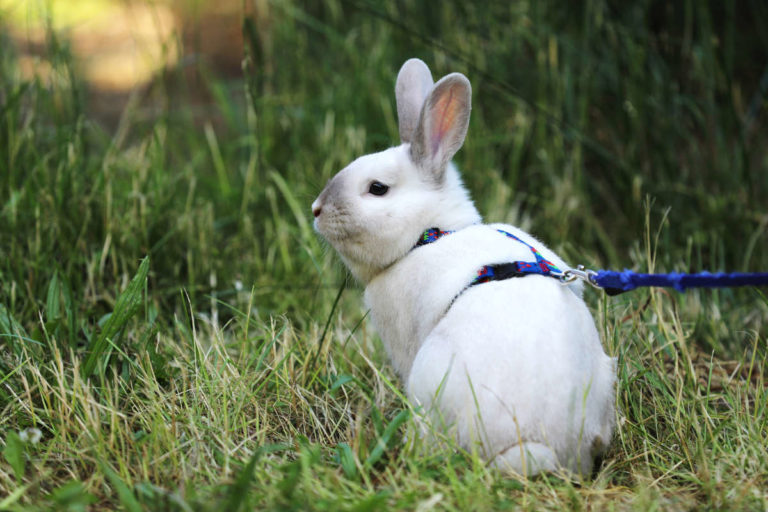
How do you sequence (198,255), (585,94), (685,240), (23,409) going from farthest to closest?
(585,94)
(685,240)
(198,255)
(23,409)

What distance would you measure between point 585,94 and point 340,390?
2.29 metres

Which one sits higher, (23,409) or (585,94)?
(585,94)

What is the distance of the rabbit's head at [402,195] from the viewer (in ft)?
7.63

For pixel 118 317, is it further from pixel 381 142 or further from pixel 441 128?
pixel 381 142

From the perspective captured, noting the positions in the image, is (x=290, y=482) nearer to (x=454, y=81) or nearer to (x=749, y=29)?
(x=454, y=81)

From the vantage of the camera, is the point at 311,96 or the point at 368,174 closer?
the point at 368,174

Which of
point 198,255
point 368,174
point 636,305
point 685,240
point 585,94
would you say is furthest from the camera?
point 585,94

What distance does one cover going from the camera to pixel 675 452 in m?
2.13

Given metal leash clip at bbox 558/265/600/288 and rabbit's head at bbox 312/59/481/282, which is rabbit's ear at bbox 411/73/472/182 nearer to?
rabbit's head at bbox 312/59/481/282

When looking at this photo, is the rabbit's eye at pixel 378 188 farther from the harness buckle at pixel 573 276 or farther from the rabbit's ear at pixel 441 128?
the harness buckle at pixel 573 276

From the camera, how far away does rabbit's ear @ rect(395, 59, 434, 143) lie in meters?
2.62

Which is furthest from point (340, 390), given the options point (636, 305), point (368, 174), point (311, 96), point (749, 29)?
point (749, 29)

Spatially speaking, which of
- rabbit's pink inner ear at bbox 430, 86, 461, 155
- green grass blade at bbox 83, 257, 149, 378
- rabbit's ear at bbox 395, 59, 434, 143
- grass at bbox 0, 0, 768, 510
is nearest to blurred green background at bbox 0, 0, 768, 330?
grass at bbox 0, 0, 768, 510

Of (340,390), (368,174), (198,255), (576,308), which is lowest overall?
(340,390)
